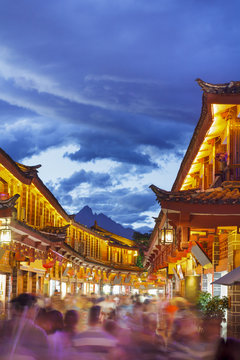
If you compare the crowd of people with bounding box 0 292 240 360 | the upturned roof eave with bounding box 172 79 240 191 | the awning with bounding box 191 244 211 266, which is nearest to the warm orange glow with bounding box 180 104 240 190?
the upturned roof eave with bounding box 172 79 240 191

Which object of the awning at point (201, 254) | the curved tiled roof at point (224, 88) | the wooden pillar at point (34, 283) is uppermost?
the curved tiled roof at point (224, 88)

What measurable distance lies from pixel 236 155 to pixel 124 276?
65803 mm

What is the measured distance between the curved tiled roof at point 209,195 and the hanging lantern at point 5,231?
7444mm

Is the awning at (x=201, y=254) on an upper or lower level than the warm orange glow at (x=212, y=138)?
lower

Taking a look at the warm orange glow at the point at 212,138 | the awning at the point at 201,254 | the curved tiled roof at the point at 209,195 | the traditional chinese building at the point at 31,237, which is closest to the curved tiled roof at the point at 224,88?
the warm orange glow at the point at 212,138

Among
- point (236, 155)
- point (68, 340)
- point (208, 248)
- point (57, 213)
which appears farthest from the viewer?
point (57, 213)

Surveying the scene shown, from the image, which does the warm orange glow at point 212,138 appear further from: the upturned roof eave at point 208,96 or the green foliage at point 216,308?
the green foliage at point 216,308

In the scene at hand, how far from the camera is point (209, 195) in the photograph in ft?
48.0

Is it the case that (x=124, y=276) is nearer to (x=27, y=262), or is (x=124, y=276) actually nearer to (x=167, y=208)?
(x=27, y=262)

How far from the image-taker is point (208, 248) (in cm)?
2103

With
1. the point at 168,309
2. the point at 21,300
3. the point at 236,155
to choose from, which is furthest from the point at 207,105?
the point at 21,300

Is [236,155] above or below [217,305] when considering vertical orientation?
above

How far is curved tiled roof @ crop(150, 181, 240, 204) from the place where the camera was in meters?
14.4

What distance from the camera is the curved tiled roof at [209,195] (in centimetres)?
1435
